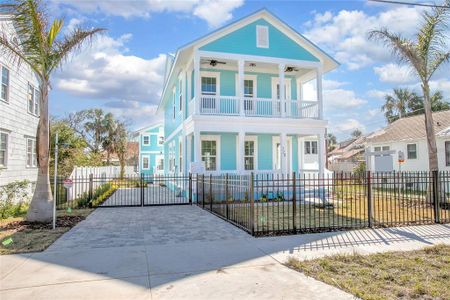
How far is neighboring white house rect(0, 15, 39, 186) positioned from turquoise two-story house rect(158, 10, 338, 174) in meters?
7.37

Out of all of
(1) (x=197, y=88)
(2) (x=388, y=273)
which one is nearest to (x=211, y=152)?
(1) (x=197, y=88)

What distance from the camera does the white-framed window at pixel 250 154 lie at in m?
18.0

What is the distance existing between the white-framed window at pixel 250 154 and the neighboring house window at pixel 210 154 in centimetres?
178

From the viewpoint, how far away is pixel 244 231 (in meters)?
8.38

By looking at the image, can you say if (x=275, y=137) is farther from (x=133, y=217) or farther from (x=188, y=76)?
(x=133, y=217)

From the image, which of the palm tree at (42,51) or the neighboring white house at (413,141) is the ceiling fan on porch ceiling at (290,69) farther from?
the palm tree at (42,51)

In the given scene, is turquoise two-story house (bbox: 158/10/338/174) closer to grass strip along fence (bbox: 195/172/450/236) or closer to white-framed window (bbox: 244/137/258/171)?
white-framed window (bbox: 244/137/258/171)

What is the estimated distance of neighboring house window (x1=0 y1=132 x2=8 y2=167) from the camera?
13523 millimetres

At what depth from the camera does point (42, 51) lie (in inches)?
373

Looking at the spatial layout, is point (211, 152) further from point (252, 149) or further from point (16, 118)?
point (16, 118)

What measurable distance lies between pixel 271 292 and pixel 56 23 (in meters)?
9.66

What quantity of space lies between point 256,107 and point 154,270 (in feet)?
40.5

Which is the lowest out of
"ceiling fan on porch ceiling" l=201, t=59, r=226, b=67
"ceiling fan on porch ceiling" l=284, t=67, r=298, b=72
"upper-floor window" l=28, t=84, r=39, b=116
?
"upper-floor window" l=28, t=84, r=39, b=116

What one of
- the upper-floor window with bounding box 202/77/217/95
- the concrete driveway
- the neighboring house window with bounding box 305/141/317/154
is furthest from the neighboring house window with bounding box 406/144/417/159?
the concrete driveway
